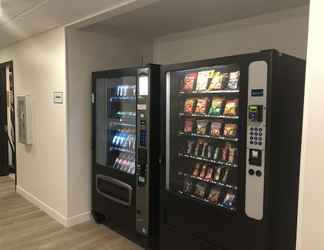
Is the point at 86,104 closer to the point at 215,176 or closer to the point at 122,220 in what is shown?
the point at 122,220

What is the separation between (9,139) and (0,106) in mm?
605

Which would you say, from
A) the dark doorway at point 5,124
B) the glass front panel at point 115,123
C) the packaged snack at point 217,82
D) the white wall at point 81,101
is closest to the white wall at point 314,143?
the packaged snack at point 217,82

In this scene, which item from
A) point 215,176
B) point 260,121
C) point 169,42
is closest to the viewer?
point 260,121

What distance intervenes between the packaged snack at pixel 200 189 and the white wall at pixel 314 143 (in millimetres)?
1059

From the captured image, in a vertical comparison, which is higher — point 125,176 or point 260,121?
point 260,121

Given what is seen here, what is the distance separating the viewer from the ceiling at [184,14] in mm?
2338

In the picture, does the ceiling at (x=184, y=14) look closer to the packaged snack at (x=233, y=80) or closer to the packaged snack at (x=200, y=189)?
the packaged snack at (x=233, y=80)

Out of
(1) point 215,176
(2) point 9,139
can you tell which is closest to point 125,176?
(1) point 215,176

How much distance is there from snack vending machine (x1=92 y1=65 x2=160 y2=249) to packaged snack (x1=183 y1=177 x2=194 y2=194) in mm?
284

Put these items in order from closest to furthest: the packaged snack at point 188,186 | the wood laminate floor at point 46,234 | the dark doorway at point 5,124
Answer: the packaged snack at point 188,186 < the wood laminate floor at point 46,234 < the dark doorway at point 5,124

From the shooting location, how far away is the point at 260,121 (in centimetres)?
174

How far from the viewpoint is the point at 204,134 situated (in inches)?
89.8

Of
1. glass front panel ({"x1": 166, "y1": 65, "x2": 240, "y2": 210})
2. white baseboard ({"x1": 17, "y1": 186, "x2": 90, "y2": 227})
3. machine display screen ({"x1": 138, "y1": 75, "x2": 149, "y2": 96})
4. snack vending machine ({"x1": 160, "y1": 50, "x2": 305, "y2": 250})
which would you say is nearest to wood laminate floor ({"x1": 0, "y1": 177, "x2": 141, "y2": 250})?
white baseboard ({"x1": 17, "y1": 186, "x2": 90, "y2": 227})

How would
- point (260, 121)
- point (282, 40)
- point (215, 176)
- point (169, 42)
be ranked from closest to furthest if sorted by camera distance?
point (260, 121) < point (215, 176) < point (282, 40) < point (169, 42)
